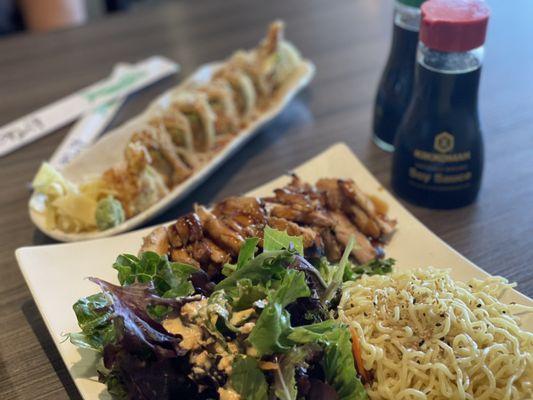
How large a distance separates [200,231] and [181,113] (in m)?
0.96

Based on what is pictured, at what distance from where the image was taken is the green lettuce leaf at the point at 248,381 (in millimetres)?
1473

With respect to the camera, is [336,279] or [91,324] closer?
[91,324]

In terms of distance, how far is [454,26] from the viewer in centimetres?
203

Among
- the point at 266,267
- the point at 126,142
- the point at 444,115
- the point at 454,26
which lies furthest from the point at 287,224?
the point at 126,142

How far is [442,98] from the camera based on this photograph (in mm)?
2236

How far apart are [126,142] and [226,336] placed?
1488mm

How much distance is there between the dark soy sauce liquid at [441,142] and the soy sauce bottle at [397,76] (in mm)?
280

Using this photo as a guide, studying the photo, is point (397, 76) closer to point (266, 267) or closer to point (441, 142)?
point (441, 142)

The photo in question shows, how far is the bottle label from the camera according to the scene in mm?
2299

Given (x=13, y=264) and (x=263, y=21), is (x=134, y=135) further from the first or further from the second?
(x=263, y=21)

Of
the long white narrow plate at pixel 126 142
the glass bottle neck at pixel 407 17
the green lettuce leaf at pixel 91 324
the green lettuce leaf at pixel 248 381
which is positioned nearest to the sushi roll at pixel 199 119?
the long white narrow plate at pixel 126 142

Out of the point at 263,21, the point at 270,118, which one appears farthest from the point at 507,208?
the point at 263,21

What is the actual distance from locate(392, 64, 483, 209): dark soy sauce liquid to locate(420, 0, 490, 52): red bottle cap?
0.13m

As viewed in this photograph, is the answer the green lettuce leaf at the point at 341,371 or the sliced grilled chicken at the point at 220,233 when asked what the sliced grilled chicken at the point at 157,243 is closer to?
the sliced grilled chicken at the point at 220,233
